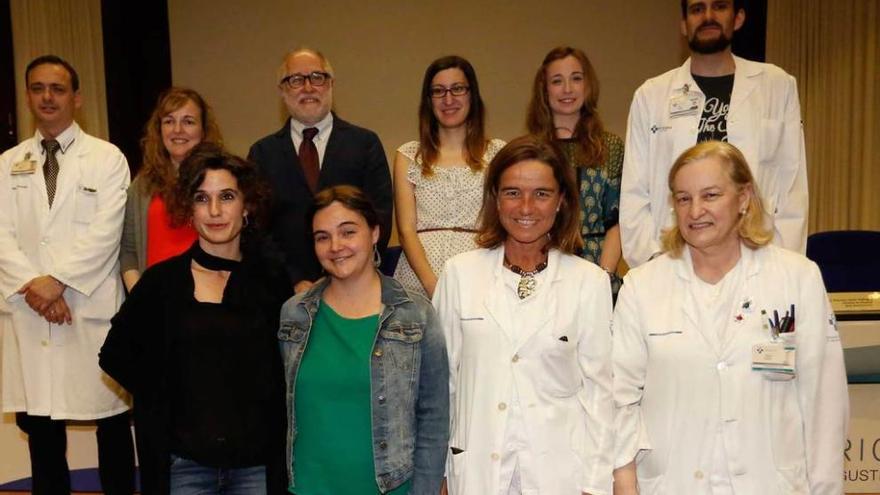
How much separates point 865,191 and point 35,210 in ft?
19.0

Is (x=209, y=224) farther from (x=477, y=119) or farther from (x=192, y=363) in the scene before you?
(x=477, y=119)

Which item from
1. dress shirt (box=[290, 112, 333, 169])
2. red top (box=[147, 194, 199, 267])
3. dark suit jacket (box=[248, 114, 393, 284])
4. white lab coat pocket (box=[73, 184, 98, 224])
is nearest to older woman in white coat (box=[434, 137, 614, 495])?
dark suit jacket (box=[248, 114, 393, 284])

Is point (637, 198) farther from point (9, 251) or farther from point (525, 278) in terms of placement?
point (9, 251)

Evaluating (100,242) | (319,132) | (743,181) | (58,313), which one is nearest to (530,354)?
(743,181)

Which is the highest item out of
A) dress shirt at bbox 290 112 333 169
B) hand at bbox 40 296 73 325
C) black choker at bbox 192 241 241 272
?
dress shirt at bbox 290 112 333 169

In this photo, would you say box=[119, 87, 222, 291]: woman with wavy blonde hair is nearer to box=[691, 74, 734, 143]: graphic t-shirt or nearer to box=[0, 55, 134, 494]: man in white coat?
box=[0, 55, 134, 494]: man in white coat

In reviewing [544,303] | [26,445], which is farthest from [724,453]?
[26,445]

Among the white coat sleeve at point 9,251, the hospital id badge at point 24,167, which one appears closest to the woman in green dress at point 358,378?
the white coat sleeve at point 9,251

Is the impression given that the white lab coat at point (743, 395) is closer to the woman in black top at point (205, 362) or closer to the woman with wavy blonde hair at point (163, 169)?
the woman in black top at point (205, 362)

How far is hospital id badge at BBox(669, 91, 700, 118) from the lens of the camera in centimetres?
296

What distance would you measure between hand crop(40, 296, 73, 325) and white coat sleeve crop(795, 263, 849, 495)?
2.78 meters

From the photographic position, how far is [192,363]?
2.20 metres

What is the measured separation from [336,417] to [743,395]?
1096mm

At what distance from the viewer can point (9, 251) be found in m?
3.25
